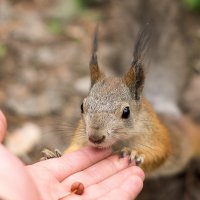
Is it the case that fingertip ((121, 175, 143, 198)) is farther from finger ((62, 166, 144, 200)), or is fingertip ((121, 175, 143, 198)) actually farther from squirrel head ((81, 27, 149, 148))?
squirrel head ((81, 27, 149, 148))

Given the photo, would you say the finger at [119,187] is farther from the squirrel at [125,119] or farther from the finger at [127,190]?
the squirrel at [125,119]

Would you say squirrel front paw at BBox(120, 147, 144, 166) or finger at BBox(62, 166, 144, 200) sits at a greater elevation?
finger at BBox(62, 166, 144, 200)

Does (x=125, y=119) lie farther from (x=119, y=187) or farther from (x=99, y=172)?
(x=119, y=187)

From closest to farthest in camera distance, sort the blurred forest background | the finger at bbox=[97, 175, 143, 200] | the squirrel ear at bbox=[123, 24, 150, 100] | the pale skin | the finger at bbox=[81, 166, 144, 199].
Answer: the pale skin → the finger at bbox=[97, 175, 143, 200] → the finger at bbox=[81, 166, 144, 199] → the squirrel ear at bbox=[123, 24, 150, 100] → the blurred forest background

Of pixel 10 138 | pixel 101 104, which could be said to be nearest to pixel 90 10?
pixel 10 138

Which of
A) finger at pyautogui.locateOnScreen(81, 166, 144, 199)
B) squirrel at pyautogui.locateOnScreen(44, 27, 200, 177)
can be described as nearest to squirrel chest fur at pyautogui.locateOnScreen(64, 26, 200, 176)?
squirrel at pyautogui.locateOnScreen(44, 27, 200, 177)
